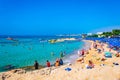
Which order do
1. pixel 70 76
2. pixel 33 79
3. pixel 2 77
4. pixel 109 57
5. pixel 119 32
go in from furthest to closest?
pixel 119 32
pixel 109 57
pixel 2 77
pixel 33 79
pixel 70 76

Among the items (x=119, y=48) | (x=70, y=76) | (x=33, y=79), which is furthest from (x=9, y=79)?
(x=119, y=48)

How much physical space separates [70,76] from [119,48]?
1066 inches

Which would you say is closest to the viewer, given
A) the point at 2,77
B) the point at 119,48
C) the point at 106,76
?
the point at 106,76

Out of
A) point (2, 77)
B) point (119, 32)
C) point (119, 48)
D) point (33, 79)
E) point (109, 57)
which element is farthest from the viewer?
point (119, 32)

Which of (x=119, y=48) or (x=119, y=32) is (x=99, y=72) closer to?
(x=119, y=48)

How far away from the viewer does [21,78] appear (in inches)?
585

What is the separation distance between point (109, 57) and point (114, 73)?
14630 mm

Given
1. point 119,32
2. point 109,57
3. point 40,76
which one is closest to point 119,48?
point 109,57

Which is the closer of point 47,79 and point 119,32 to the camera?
point 47,79

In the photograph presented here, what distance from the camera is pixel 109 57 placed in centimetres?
2642

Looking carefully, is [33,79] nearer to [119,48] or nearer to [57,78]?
[57,78]

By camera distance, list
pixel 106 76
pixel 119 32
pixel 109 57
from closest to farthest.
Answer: pixel 106 76 → pixel 109 57 → pixel 119 32

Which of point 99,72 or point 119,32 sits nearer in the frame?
point 99,72

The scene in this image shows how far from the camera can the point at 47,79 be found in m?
13.5
